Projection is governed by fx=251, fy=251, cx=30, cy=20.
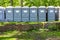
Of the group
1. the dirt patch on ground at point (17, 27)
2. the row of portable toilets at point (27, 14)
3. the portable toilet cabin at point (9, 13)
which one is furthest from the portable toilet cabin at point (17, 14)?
the dirt patch on ground at point (17, 27)

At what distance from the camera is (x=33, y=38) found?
40.1ft

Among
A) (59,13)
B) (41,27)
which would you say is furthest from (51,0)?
(41,27)

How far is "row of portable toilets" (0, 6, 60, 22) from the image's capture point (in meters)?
18.4

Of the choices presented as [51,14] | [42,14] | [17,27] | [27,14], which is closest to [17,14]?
[27,14]

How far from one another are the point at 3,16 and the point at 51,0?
35.2 ft

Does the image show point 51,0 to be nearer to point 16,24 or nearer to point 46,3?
point 46,3

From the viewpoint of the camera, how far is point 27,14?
1842 centimetres

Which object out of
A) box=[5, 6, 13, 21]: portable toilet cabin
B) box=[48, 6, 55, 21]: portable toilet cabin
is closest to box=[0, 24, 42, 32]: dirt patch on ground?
box=[5, 6, 13, 21]: portable toilet cabin

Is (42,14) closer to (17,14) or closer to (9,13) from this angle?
(17,14)

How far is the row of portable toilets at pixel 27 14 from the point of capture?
60.3ft

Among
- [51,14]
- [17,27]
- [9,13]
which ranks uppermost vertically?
[9,13]

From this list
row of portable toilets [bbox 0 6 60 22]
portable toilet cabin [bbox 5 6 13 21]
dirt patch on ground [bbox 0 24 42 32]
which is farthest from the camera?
portable toilet cabin [bbox 5 6 13 21]

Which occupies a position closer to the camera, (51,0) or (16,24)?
(16,24)

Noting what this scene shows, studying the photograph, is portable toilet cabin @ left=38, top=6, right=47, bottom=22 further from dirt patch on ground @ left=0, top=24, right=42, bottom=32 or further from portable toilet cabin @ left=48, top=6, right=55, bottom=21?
dirt patch on ground @ left=0, top=24, right=42, bottom=32
